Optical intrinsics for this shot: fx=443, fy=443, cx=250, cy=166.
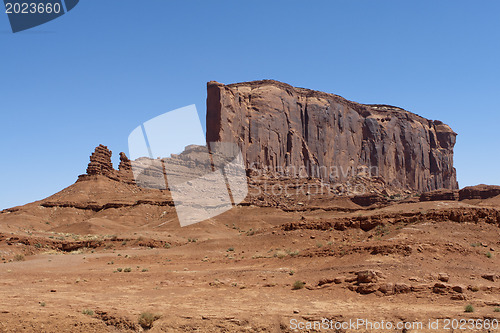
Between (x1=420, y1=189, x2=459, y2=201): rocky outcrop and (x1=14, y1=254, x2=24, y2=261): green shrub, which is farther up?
(x1=420, y1=189, x2=459, y2=201): rocky outcrop

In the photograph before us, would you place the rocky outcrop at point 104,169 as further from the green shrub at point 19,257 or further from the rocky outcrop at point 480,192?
the rocky outcrop at point 480,192

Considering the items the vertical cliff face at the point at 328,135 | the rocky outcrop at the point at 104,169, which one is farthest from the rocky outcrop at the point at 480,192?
the rocky outcrop at the point at 104,169

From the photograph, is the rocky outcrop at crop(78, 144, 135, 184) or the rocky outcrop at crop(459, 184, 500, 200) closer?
the rocky outcrop at crop(459, 184, 500, 200)

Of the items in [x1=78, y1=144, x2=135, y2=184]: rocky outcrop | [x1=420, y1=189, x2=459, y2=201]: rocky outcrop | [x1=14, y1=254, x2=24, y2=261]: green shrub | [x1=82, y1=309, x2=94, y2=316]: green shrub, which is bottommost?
[x1=82, y1=309, x2=94, y2=316]: green shrub

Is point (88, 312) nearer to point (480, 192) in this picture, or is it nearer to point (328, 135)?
point (480, 192)

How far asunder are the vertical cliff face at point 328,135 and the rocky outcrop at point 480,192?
46.4 m

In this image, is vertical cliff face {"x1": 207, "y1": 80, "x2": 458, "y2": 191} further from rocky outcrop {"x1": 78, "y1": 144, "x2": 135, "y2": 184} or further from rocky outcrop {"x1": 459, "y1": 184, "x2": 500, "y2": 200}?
rocky outcrop {"x1": 459, "y1": 184, "x2": 500, "y2": 200}

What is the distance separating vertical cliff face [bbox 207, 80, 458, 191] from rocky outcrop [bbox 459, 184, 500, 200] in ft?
152

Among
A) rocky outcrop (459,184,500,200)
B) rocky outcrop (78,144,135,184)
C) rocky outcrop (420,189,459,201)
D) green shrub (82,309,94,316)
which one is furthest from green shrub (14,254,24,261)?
rocky outcrop (420,189,459,201)

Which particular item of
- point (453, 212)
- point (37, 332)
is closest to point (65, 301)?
point (37, 332)

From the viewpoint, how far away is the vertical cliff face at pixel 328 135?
99.6 meters

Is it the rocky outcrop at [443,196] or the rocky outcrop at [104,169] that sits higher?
the rocky outcrop at [104,169]

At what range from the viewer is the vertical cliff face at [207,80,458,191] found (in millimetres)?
99562

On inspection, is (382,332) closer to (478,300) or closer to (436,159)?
(478,300)
